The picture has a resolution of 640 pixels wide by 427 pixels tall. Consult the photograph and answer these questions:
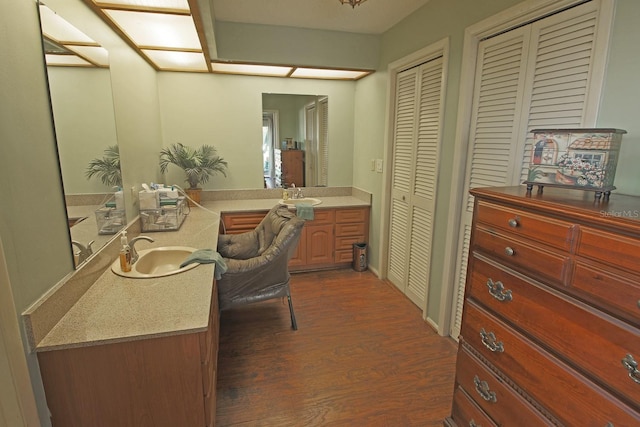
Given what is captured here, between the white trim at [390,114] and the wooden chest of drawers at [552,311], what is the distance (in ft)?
4.37

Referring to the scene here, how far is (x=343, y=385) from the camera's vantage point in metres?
2.05

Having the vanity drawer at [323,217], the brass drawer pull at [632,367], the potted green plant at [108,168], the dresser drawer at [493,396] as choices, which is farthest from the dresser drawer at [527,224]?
the vanity drawer at [323,217]

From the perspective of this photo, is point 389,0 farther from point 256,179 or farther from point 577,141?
point 256,179

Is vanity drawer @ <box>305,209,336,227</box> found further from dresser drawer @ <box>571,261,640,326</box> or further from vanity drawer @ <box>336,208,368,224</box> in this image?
dresser drawer @ <box>571,261,640,326</box>

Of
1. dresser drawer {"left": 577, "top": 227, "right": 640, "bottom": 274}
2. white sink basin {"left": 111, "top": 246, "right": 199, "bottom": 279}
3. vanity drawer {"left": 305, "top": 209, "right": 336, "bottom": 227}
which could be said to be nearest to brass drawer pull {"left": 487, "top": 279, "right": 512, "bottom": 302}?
dresser drawer {"left": 577, "top": 227, "right": 640, "bottom": 274}

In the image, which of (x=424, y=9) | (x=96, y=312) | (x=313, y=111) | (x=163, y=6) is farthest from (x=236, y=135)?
(x=96, y=312)

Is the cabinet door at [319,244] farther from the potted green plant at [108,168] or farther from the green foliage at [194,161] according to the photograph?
the potted green plant at [108,168]

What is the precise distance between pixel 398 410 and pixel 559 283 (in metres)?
1.25

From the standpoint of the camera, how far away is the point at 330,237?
12.3 feet

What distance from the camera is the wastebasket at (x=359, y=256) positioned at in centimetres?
378

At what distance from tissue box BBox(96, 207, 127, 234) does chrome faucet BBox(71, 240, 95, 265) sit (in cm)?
18

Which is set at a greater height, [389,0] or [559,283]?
[389,0]

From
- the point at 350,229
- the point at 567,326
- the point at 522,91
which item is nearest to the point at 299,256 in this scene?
the point at 350,229

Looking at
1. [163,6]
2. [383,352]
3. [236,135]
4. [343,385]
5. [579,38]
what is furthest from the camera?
[236,135]
